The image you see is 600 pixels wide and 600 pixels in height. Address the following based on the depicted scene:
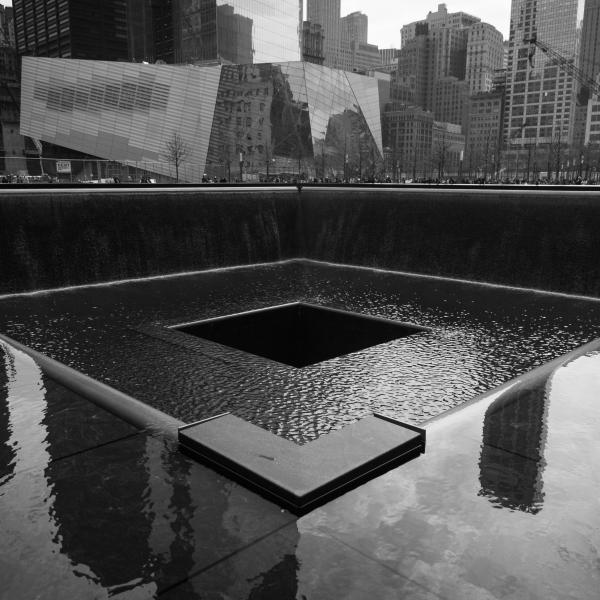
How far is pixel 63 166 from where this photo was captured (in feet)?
71.7

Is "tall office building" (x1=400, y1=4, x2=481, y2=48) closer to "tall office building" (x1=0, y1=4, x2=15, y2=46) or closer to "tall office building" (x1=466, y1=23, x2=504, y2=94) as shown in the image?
"tall office building" (x1=466, y1=23, x2=504, y2=94)

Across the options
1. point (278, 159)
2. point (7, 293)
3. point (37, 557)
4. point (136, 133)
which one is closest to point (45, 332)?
point (7, 293)

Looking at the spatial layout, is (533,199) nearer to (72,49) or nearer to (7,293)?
(7,293)

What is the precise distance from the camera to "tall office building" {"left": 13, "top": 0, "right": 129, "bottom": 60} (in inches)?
4264

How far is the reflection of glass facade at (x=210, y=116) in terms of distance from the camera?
162 ft

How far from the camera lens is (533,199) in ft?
24.2

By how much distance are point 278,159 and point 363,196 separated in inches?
1917

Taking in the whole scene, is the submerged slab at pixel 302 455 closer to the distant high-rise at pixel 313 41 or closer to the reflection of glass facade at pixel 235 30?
the reflection of glass facade at pixel 235 30

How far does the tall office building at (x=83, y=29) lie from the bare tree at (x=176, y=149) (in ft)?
230

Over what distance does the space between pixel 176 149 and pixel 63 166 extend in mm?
28233

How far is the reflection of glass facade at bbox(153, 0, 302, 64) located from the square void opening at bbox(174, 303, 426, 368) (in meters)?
78.7

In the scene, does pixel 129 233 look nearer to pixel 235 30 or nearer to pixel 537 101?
pixel 235 30

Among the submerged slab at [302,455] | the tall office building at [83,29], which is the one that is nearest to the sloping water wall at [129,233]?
the submerged slab at [302,455]

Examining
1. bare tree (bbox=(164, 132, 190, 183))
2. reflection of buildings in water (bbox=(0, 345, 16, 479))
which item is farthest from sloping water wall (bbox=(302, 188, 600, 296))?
bare tree (bbox=(164, 132, 190, 183))
